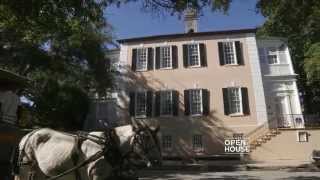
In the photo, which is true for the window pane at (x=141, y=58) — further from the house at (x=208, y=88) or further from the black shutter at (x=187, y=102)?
the black shutter at (x=187, y=102)

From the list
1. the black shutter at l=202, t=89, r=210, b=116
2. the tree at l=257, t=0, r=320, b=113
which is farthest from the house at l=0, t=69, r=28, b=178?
the black shutter at l=202, t=89, r=210, b=116

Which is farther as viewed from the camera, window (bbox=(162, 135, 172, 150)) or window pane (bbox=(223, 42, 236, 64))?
→ window pane (bbox=(223, 42, 236, 64))

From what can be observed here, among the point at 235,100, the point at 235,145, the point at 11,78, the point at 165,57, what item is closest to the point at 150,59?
the point at 165,57

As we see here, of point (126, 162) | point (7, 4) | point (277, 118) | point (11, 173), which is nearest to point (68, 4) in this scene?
point (7, 4)

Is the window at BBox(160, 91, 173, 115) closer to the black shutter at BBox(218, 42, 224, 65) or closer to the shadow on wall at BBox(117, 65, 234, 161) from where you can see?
the shadow on wall at BBox(117, 65, 234, 161)

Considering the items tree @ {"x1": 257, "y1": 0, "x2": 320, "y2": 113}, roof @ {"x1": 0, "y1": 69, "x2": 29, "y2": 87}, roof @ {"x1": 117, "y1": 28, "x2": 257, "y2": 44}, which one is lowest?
roof @ {"x1": 0, "y1": 69, "x2": 29, "y2": 87}

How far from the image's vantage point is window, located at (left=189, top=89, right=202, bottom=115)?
96.1 feet

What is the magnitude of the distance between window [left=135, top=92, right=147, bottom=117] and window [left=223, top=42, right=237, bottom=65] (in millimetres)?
6907

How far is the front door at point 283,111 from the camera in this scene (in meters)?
28.2

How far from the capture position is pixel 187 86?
29938 mm

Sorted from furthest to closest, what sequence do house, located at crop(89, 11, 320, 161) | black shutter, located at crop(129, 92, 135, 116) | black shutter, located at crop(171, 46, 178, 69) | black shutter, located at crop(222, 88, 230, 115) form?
black shutter, located at crop(171, 46, 178, 69) < black shutter, located at crop(129, 92, 135, 116) < black shutter, located at crop(222, 88, 230, 115) < house, located at crop(89, 11, 320, 161)

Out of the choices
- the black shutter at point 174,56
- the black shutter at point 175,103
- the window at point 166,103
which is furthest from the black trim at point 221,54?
the window at point 166,103

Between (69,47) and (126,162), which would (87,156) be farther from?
(69,47)

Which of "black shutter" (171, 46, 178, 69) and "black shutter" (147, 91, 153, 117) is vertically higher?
"black shutter" (171, 46, 178, 69)
